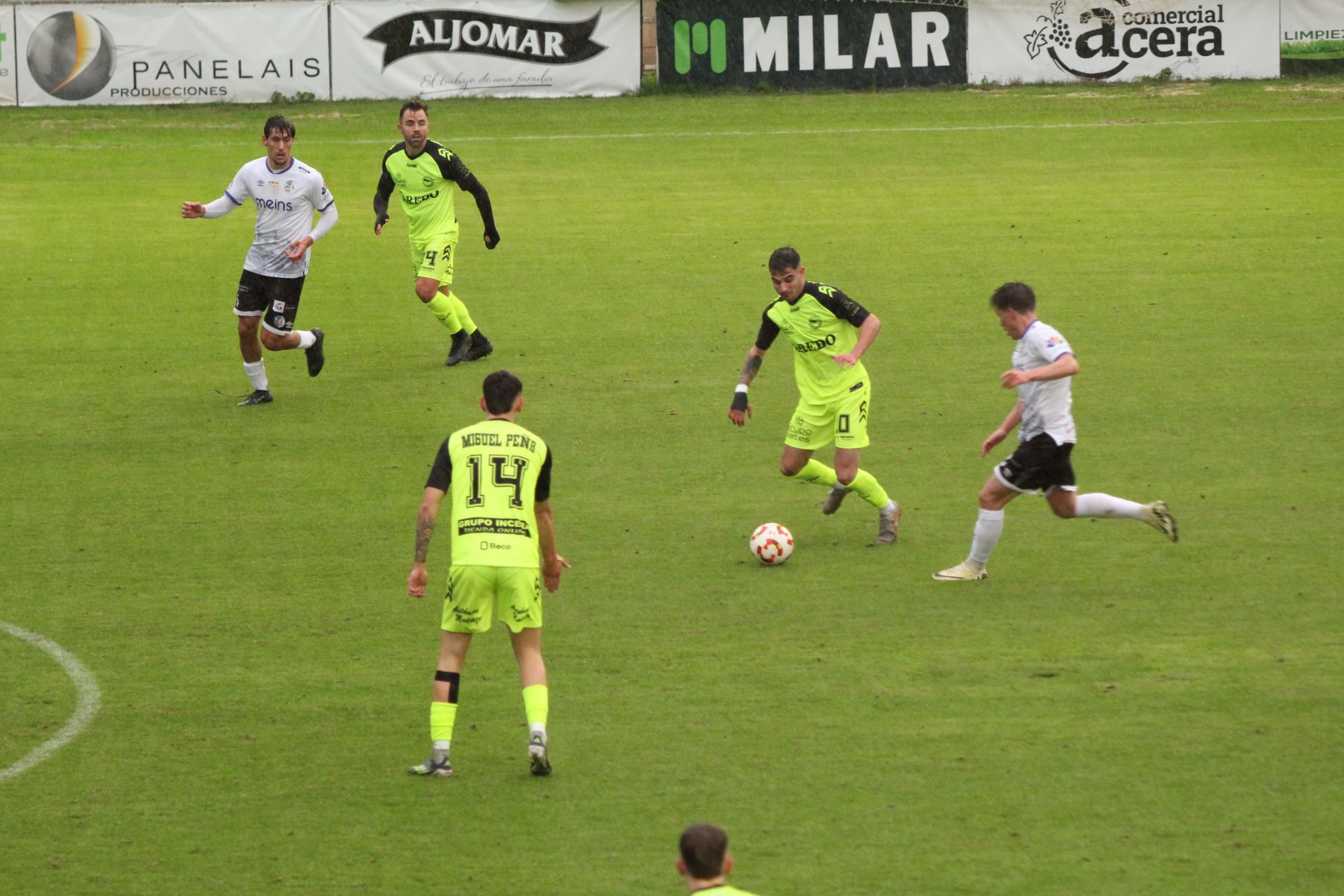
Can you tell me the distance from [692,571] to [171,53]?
27636 millimetres

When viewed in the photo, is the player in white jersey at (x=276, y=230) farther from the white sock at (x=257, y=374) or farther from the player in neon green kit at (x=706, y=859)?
the player in neon green kit at (x=706, y=859)

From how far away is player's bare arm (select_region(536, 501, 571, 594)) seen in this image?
8.29m

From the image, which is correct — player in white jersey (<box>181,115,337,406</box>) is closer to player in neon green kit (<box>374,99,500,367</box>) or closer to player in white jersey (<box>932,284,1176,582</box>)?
player in neon green kit (<box>374,99,500,367</box>)

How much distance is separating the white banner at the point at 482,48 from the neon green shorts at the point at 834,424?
83.1 ft

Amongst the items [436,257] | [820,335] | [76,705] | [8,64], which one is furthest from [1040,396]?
[8,64]

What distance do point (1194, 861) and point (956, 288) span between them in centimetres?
1483

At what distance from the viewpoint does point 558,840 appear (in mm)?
7598

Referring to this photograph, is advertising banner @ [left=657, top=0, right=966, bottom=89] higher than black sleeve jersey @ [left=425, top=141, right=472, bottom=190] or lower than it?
higher

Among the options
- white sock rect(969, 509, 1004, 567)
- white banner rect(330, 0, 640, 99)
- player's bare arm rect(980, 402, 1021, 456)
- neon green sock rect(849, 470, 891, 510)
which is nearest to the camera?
player's bare arm rect(980, 402, 1021, 456)

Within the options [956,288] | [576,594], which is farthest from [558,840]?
[956,288]

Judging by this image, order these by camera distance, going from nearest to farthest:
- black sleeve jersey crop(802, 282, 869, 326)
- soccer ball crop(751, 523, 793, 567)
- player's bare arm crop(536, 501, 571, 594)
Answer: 1. player's bare arm crop(536, 501, 571, 594)
2. soccer ball crop(751, 523, 793, 567)
3. black sleeve jersey crop(802, 282, 869, 326)

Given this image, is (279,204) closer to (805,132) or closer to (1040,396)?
(1040,396)

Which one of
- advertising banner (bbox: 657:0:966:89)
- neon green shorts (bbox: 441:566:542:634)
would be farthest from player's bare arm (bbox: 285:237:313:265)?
advertising banner (bbox: 657:0:966:89)

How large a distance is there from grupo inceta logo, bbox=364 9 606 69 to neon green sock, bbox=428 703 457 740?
29.3 meters
